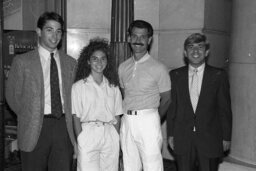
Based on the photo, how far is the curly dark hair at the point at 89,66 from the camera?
153 inches

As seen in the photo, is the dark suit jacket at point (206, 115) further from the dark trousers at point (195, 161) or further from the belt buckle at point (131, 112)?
the belt buckle at point (131, 112)

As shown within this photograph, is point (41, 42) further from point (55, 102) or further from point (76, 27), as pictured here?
point (76, 27)

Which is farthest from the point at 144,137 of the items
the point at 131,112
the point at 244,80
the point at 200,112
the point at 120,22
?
the point at 244,80

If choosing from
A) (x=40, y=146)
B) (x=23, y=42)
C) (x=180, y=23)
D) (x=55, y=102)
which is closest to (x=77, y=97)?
Answer: (x=55, y=102)

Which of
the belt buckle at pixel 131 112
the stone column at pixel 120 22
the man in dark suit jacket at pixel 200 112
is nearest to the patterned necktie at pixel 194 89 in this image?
the man in dark suit jacket at pixel 200 112

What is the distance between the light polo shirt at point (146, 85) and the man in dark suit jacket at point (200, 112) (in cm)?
20

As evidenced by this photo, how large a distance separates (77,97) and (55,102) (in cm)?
26

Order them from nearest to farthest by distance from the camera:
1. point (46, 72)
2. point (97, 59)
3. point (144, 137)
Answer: point (46, 72), point (97, 59), point (144, 137)

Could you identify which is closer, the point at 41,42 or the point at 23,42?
the point at 41,42

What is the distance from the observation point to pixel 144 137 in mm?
3994

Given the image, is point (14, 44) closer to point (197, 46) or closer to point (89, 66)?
point (89, 66)

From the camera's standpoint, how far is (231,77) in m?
6.13

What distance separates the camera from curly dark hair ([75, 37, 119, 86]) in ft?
12.8

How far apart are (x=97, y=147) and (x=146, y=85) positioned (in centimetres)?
90
